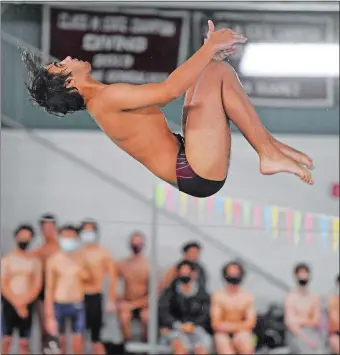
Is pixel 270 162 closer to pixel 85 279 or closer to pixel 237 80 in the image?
pixel 237 80

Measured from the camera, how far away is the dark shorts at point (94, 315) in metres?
2.23

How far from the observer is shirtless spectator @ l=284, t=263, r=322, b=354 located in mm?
2227

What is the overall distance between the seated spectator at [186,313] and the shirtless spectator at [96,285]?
184 mm

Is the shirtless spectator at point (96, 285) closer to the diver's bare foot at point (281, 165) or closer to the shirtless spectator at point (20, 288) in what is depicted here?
the shirtless spectator at point (20, 288)

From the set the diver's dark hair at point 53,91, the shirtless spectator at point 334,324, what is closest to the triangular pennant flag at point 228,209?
the shirtless spectator at point 334,324

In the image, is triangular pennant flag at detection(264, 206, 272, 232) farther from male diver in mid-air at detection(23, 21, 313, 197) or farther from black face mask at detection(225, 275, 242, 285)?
male diver in mid-air at detection(23, 21, 313, 197)

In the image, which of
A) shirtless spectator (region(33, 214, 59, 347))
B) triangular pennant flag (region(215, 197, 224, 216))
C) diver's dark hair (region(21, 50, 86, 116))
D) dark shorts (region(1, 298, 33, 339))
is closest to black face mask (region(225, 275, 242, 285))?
triangular pennant flag (region(215, 197, 224, 216))

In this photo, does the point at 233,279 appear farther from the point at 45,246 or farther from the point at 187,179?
the point at 187,179

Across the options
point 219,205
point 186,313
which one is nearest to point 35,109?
point 219,205

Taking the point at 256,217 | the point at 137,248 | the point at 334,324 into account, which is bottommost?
the point at 334,324

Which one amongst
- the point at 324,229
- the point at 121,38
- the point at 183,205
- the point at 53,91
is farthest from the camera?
the point at 324,229

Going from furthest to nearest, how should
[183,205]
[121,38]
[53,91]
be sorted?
[183,205]
[121,38]
[53,91]

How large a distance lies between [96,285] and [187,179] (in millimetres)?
855

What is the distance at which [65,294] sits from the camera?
2262 mm
